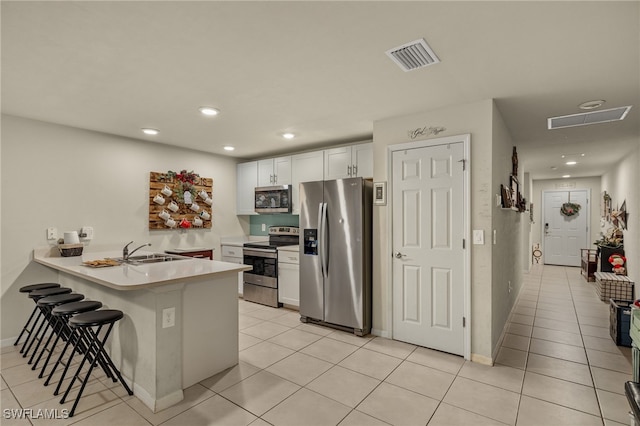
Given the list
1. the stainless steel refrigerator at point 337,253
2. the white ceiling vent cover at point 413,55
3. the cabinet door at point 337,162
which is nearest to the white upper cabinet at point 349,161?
the cabinet door at point 337,162

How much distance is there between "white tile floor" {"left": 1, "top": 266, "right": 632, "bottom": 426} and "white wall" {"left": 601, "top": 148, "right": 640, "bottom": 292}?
2008 millimetres

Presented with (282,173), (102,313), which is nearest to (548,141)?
(282,173)

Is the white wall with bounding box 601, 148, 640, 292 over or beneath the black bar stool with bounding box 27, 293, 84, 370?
over

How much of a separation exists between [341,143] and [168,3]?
10.8 ft

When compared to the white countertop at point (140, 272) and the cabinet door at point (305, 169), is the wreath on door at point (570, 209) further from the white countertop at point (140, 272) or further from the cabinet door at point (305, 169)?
the white countertop at point (140, 272)

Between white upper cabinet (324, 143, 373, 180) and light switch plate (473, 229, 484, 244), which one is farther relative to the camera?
white upper cabinet (324, 143, 373, 180)

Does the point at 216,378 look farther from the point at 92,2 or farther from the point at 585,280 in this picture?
the point at 585,280

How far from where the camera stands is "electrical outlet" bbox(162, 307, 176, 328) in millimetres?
2301

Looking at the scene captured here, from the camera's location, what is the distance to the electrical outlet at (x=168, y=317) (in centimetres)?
230

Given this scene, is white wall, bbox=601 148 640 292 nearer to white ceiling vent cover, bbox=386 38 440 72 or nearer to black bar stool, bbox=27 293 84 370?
white ceiling vent cover, bbox=386 38 440 72

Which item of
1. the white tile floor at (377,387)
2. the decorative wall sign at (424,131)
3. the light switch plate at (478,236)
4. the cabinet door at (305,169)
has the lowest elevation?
the white tile floor at (377,387)

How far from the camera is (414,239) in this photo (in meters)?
3.36

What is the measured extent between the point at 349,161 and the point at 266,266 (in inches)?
77.7

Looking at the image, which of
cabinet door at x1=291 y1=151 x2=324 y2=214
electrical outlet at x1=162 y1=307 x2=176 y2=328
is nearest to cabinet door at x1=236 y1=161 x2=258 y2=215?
cabinet door at x1=291 y1=151 x2=324 y2=214
